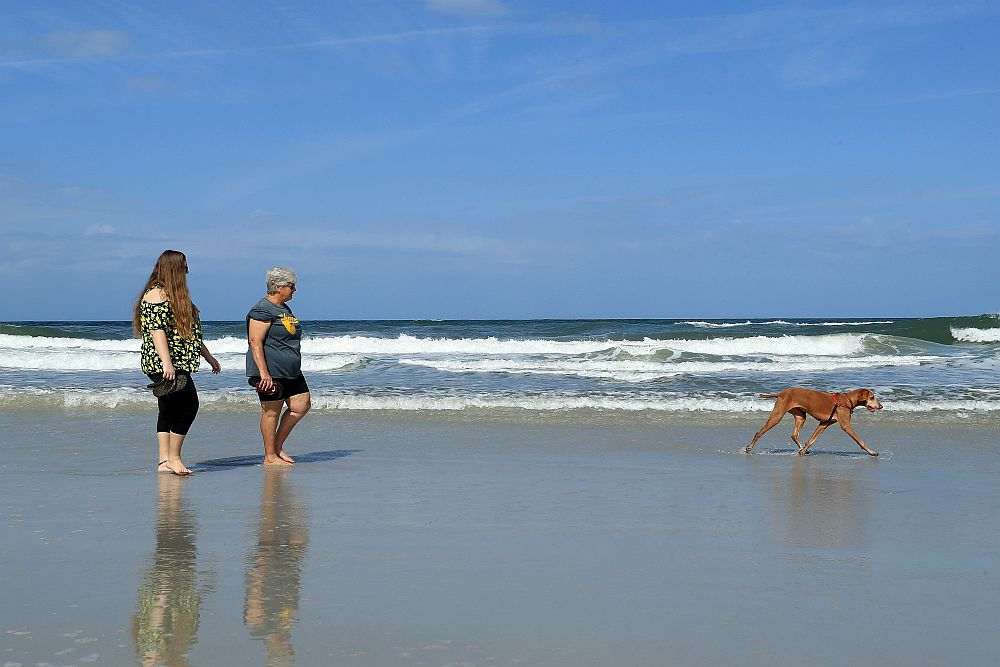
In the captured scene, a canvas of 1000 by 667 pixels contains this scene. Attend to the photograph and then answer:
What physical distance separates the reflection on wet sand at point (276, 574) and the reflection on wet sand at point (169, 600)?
218 mm

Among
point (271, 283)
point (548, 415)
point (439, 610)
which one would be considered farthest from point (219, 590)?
point (548, 415)

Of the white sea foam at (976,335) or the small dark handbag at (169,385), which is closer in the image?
the small dark handbag at (169,385)

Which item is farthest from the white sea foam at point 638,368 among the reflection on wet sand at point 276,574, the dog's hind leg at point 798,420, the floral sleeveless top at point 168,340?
the reflection on wet sand at point 276,574

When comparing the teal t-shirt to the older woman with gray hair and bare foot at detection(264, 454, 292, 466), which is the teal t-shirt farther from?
bare foot at detection(264, 454, 292, 466)

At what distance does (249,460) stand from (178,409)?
3.80 feet

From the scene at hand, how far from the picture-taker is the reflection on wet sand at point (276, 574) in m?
3.23

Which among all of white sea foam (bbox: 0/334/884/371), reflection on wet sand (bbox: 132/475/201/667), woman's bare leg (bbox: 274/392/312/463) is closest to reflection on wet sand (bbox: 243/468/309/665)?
reflection on wet sand (bbox: 132/475/201/667)

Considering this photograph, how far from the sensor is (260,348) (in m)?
7.24

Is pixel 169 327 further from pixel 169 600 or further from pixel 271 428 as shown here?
pixel 169 600

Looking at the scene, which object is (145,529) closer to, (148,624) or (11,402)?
(148,624)

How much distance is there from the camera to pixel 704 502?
5.84m

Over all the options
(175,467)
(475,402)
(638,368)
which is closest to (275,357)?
(175,467)

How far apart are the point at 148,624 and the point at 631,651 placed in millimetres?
1677

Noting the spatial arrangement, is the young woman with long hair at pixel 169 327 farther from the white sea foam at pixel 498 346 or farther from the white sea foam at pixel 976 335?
the white sea foam at pixel 976 335
